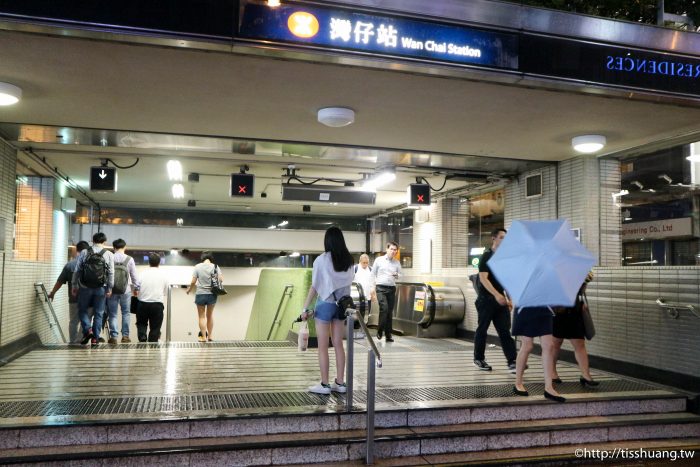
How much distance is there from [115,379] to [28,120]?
10.6ft

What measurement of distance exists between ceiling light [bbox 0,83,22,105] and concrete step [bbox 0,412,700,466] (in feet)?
10.5

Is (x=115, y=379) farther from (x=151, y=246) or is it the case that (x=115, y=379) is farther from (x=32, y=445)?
(x=151, y=246)

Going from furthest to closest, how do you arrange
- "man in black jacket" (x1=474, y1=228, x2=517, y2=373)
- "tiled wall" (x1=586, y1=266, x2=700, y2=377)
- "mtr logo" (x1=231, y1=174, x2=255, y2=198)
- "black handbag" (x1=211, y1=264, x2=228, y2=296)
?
"black handbag" (x1=211, y1=264, x2=228, y2=296) → "mtr logo" (x1=231, y1=174, x2=255, y2=198) → "man in black jacket" (x1=474, y1=228, x2=517, y2=373) → "tiled wall" (x1=586, y1=266, x2=700, y2=377)

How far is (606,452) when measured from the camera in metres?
5.01

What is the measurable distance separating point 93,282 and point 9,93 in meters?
3.60

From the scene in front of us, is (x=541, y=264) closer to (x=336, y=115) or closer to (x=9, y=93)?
(x=336, y=115)

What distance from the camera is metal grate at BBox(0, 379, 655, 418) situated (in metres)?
4.89

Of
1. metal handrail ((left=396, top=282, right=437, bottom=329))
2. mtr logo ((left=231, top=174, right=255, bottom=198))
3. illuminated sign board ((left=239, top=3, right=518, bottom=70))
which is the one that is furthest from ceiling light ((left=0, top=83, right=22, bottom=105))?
metal handrail ((left=396, top=282, right=437, bottom=329))

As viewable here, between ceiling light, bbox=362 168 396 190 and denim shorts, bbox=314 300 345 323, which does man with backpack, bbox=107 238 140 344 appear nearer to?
ceiling light, bbox=362 168 396 190

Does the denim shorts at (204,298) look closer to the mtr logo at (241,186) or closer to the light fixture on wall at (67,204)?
the mtr logo at (241,186)

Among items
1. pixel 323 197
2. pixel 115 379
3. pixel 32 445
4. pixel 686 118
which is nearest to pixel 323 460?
pixel 32 445

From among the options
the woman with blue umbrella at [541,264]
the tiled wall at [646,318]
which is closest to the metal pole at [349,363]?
the woman with blue umbrella at [541,264]

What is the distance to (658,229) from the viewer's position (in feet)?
26.0

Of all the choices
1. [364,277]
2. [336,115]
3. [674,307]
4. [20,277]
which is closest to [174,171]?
[20,277]
